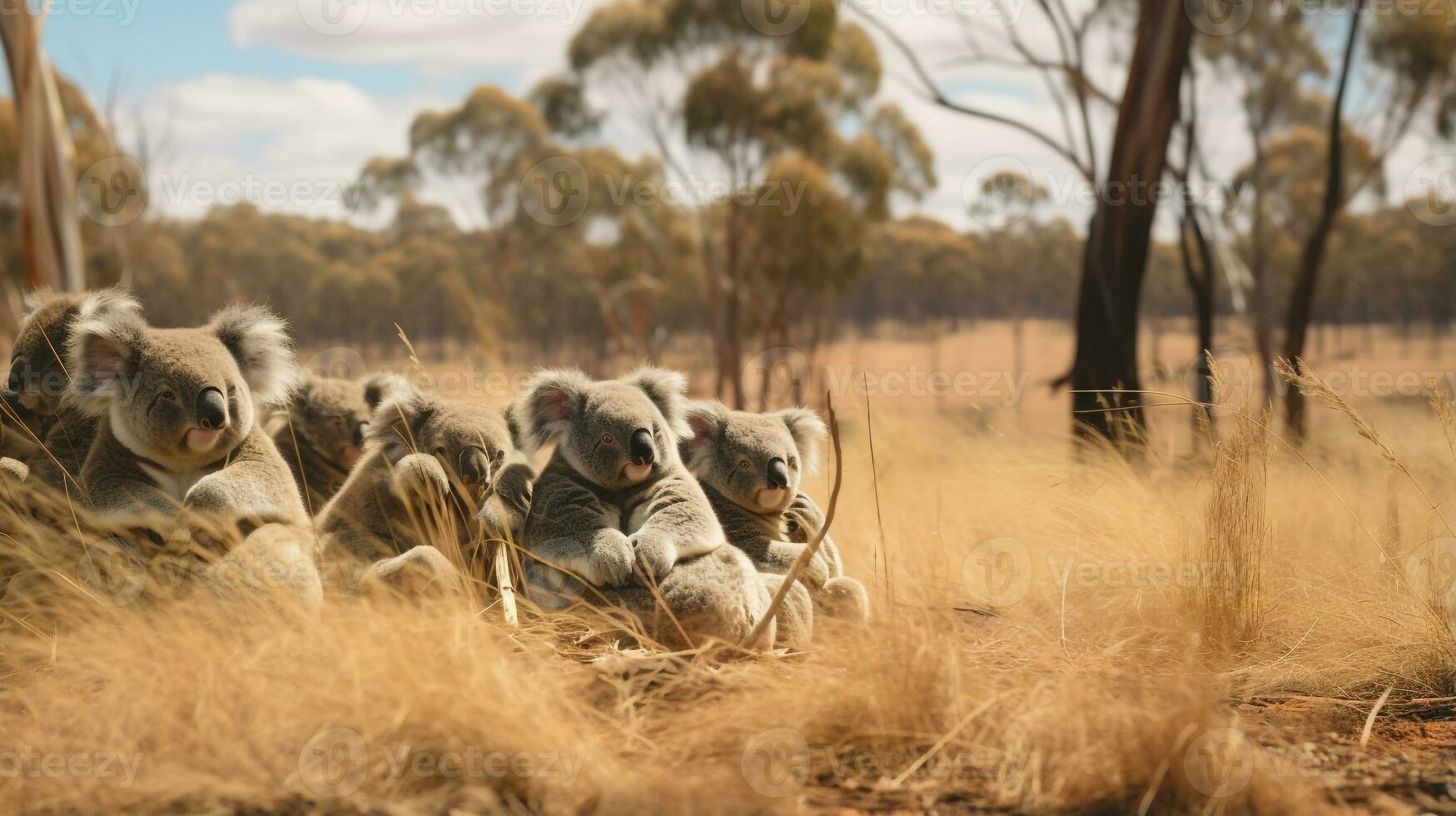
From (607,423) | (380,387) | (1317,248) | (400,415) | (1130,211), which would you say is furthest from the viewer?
(1317,248)

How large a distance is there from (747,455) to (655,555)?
59 centimetres

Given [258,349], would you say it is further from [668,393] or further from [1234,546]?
[1234,546]

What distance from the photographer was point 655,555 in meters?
3.09

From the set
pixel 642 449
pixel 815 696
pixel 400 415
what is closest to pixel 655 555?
pixel 642 449

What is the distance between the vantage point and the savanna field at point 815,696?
2.50 metres

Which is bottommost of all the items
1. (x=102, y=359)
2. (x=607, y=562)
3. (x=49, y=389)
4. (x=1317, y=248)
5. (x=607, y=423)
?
(x=607, y=562)

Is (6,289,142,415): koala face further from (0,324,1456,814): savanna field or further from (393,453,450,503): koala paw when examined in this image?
(393,453,450,503): koala paw

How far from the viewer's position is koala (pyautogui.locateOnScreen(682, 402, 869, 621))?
348cm

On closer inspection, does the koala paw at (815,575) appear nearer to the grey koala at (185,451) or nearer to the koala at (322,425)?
the grey koala at (185,451)

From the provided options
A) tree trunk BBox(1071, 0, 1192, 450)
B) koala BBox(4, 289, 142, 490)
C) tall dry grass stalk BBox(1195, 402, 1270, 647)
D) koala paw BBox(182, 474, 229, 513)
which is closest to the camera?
koala paw BBox(182, 474, 229, 513)

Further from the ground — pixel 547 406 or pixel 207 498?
pixel 547 406

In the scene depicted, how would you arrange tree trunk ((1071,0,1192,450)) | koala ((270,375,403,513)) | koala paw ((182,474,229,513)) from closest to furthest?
1. koala paw ((182,474,229,513))
2. koala ((270,375,403,513))
3. tree trunk ((1071,0,1192,450))

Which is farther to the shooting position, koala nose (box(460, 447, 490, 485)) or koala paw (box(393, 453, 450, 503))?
koala nose (box(460, 447, 490, 485))

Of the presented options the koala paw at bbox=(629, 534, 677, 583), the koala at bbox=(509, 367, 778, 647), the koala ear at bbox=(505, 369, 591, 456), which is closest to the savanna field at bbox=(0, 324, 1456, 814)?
the koala at bbox=(509, 367, 778, 647)
